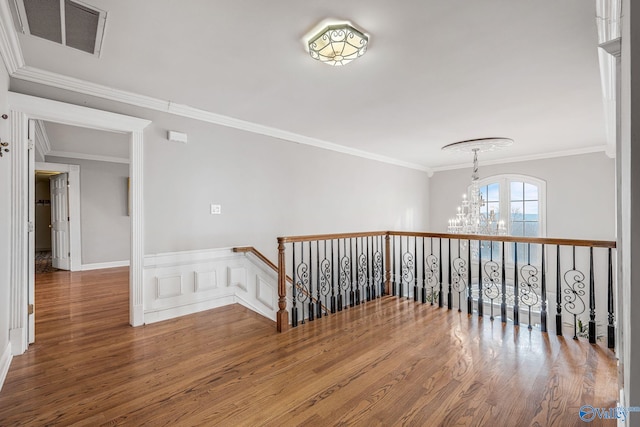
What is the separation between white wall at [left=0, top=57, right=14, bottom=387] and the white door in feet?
14.2

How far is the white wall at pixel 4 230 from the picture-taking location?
2.10 m

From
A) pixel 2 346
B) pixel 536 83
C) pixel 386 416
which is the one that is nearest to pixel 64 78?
pixel 2 346

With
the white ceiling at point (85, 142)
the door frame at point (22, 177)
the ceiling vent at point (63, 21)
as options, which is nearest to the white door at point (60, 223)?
the white ceiling at point (85, 142)

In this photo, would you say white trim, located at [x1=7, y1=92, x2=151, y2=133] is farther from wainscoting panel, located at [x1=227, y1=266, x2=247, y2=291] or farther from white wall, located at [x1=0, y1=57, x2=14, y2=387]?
wainscoting panel, located at [x1=227, y1=266, x2=247, y2=291]

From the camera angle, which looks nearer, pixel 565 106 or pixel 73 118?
pixel 73 118

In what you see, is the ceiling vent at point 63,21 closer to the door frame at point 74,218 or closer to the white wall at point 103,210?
the door frame at point 74,218

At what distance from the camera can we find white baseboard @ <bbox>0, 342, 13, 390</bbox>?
202cm

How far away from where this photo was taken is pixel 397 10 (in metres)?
1.77

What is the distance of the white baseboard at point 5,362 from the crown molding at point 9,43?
2161 mm

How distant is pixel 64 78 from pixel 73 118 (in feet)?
1.13

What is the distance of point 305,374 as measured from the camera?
2111 mm

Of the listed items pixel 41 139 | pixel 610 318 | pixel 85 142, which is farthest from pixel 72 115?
pixel 610 318

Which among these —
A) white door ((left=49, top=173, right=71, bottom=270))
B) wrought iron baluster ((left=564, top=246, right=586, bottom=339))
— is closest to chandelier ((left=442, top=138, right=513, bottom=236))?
wrought iron baluster ((left=564, top=246, right=586, bottom=339))

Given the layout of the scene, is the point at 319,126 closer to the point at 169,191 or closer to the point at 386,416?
the point at 169,191
